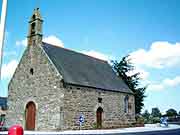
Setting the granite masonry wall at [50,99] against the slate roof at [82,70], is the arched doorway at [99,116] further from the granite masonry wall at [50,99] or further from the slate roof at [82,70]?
the slate roof at [82,70]

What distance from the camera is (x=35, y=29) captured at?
26.3 meters

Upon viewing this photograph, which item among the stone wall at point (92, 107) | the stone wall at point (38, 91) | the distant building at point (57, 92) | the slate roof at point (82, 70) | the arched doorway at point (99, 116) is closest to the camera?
the stone wall at point (38, 91)

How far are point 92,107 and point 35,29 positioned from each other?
32.1 feet

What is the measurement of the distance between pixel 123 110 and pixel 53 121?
36.5 ft

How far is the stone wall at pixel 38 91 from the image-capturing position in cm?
2268

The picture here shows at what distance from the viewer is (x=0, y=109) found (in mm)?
47219

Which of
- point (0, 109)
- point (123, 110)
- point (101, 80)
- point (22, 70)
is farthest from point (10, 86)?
point (0, 109)

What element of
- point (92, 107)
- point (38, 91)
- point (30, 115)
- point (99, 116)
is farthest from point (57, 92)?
point (99, 116)

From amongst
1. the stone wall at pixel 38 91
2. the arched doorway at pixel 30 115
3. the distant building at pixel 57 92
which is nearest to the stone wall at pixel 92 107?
the distant building at pixel 57 92

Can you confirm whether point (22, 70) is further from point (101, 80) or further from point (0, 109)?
point (0, 109)

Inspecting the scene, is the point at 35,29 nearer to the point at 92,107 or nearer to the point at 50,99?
the point at 50,99

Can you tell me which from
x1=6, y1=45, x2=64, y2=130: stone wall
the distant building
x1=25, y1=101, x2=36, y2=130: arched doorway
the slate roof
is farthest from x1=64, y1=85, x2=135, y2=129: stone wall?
x1=25, y1=101, x2=36, y2=130: arched doorway

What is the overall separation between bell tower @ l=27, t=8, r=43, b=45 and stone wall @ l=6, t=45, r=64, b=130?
69 centimetres

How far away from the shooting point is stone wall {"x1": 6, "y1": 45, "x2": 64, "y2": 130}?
22.7m
